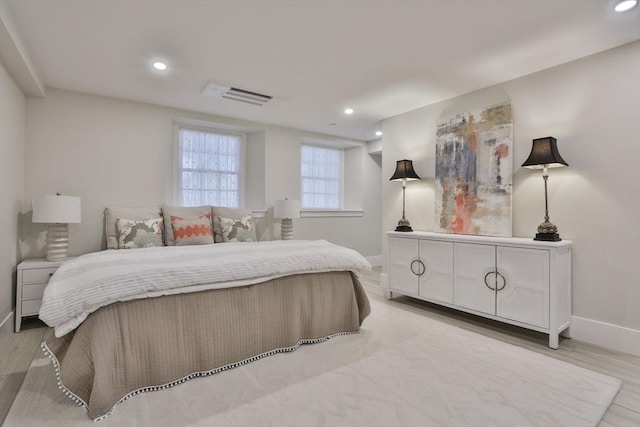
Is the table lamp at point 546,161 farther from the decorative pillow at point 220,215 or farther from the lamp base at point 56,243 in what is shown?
the lamp base at point 56,243

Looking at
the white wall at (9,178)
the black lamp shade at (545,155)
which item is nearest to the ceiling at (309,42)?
the white wall at (9,178)

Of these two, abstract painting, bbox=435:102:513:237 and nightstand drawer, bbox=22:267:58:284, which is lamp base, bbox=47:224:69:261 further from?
abstract painting, bbox=435:102:513:237

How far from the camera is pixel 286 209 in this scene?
14.4ft

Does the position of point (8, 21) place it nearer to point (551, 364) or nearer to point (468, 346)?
point (468, 346)

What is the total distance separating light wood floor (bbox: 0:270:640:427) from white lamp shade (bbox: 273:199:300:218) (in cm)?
187

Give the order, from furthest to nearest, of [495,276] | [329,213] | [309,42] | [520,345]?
[329,213] → [495,276] → [520,345] → [309,42]

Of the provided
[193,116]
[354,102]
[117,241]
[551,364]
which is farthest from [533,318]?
[193,116]

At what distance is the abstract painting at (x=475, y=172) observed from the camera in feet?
9.94

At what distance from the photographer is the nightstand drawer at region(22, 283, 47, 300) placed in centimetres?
276

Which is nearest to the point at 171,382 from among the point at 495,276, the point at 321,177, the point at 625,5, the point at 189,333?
the point at 189,333

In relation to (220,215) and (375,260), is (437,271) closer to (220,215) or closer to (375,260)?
(220,215)

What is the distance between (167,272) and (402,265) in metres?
2.48

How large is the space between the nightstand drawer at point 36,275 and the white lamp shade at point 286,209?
2417mm

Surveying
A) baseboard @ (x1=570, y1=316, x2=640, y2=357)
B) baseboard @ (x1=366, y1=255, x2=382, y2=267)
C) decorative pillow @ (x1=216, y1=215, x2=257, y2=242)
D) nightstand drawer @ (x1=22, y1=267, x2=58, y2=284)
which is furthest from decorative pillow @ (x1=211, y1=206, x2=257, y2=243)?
baseboard @ (x1=570, y1=316, x2=640, y2=357)
